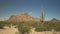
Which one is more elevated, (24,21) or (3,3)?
(3,3)

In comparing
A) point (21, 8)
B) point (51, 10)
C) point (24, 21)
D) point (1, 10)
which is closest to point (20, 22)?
point (24, 21)

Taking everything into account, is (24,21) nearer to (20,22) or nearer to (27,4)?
(20,22)

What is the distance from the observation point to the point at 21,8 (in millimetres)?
4898

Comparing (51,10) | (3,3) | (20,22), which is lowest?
(20,22)

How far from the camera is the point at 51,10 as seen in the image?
4883 mm

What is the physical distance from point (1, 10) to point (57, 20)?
6.99ft

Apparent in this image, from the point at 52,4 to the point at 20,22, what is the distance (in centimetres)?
136

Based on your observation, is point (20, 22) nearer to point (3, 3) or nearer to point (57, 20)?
point (3, 3)

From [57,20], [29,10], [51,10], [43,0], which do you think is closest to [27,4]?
[29,10]

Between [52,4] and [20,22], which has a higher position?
[52,4]

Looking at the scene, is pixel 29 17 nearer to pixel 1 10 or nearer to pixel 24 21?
pixel 24 21

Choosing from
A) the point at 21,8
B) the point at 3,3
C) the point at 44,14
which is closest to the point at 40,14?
the point at 44,14

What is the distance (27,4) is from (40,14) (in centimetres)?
62

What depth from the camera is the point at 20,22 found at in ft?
15.7
